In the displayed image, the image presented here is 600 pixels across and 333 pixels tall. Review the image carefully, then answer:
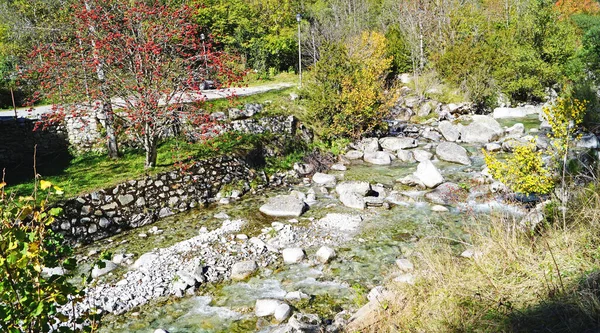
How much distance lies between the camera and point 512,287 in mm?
4969

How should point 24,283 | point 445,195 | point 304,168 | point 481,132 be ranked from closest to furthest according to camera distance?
1. point 24,283
2. point 445,195
3. point 304,168
4. point 481,132

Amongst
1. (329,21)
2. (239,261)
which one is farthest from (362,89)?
(329,21)

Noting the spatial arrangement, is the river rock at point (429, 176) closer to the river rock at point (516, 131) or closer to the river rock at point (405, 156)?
the river rock at point (405, 156)

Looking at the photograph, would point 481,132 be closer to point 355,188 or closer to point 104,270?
point 355,188

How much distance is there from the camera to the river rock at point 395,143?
17.2 meters

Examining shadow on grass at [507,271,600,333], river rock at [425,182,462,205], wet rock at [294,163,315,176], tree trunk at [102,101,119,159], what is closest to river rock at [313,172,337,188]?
wet rock at [294,163,315,176]

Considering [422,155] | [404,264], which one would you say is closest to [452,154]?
[422,155]

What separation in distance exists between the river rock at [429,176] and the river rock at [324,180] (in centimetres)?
280

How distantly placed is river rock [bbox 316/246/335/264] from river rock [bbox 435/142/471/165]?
872cm

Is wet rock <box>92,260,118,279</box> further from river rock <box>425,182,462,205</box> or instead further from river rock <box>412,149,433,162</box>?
river rock <box>412,149,433,162</box>

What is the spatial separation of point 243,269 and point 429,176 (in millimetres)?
7246

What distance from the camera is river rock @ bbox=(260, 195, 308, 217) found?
11.1 m

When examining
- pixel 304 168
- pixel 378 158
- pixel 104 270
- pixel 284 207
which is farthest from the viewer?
pixel 378 158

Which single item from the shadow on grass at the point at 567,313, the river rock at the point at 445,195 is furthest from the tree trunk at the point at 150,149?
the shadow on grass at the point at 567,313
